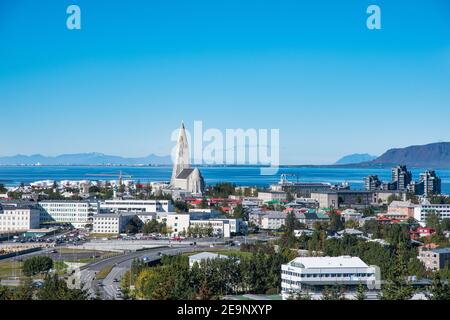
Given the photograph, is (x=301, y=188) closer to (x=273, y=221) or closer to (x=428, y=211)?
(x=428, y=211)

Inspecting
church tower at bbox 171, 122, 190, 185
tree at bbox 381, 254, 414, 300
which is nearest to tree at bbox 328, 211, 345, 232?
church tower at bbox 171, 122, 190, 185

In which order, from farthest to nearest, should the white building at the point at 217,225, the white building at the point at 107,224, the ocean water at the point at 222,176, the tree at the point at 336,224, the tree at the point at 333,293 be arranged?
the ocean water at the point at 222,176, the white building at the point at 107,224, the white building at the point at 217,225, the tree at the point at 336,224, the tree at the point at 333,293

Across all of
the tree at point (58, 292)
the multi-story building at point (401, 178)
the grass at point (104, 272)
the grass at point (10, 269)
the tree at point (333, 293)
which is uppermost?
the multi-story building at point (401, 178)

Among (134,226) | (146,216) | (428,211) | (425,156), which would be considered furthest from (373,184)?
(425,156)

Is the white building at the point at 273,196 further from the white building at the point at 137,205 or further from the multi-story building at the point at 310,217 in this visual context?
the multi-story building at the point at 310,217

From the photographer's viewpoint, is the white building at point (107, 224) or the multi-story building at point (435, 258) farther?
the white building at point (107, 224)

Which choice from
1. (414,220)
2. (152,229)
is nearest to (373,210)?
(414,220)

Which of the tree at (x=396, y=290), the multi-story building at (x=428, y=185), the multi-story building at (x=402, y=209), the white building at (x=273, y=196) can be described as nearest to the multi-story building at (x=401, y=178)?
the multi-story building at (x=428, y=185)
